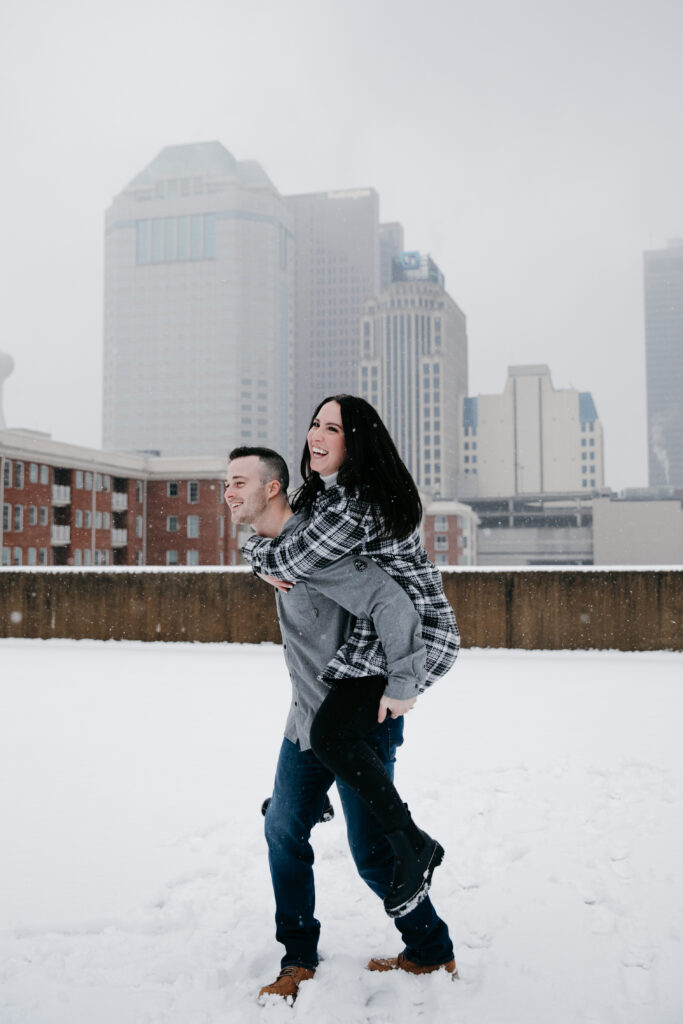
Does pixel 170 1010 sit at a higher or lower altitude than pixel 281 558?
lower

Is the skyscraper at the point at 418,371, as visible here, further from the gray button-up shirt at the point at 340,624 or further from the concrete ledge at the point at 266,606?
the gray button-up shirt at the point at 340,624

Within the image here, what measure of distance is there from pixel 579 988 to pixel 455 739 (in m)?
3.74

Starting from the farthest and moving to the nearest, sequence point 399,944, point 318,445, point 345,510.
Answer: point 399,944 < point 318,445 < point 345,510

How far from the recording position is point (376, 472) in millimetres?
2596

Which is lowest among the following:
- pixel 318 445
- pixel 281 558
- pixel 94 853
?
pixel 94 853

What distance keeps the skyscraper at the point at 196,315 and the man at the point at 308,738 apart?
582 ft

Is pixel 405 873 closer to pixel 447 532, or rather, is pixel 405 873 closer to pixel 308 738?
pixel 308 738

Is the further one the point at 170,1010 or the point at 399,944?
the point at 399,944

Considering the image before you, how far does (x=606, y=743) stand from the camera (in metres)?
6.34

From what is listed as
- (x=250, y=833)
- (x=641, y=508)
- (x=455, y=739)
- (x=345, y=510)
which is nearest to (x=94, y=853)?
(x=250, y=833)

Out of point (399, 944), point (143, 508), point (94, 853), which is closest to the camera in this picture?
point (399, 944)

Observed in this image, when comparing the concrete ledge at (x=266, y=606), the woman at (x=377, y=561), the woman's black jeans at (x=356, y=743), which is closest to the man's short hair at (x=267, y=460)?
the woman at (x=377, y=561)

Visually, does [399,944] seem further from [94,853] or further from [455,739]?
[455,739]

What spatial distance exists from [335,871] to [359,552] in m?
2.01
